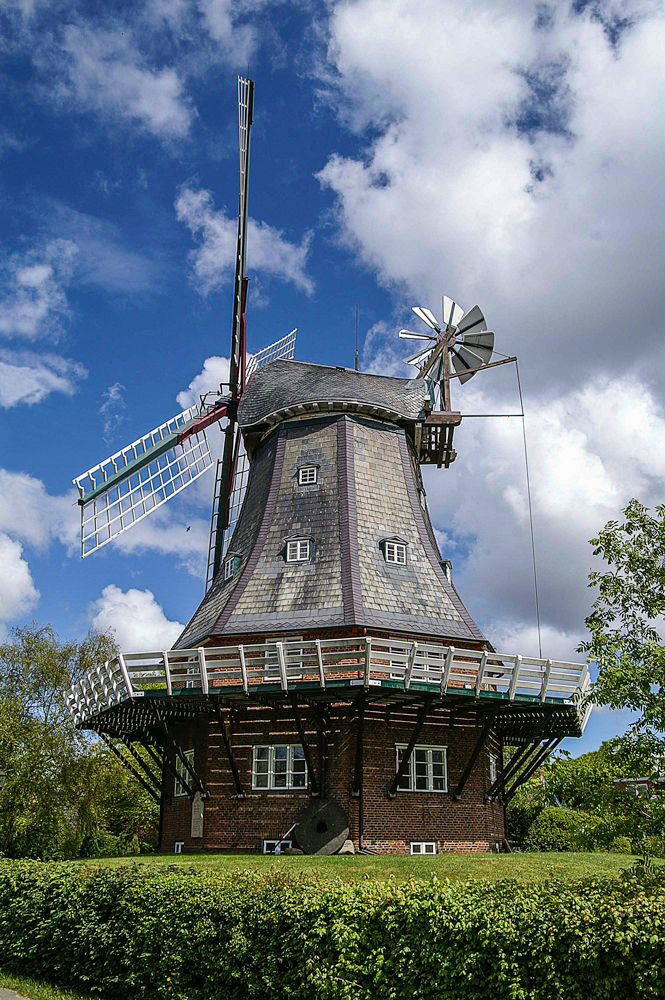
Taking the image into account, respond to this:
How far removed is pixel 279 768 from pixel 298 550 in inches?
203

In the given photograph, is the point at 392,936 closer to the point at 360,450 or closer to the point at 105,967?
the point at 105,967

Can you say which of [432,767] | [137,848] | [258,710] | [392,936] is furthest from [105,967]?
[137,848]

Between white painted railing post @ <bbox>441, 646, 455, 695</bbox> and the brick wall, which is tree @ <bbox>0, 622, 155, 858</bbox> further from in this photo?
white painted railing post @ <bbox>441, 646, 455, 695</bbox>

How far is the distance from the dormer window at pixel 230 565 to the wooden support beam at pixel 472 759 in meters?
7.30

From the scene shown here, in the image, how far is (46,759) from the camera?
23.7m

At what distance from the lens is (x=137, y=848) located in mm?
32375

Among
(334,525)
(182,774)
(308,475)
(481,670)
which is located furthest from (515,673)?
(182,774)

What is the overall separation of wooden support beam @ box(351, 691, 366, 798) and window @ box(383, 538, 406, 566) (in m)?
4.48

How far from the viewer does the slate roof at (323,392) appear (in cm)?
2248

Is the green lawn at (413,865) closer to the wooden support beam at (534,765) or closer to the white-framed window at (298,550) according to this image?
the wooden support beam at (534,765)

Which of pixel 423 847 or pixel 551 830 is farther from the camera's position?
pixel 551 830

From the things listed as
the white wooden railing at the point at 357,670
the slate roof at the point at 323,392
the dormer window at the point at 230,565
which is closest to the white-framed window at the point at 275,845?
the white wooden railing at the point at 357,670

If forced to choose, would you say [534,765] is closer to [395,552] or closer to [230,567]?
[395,552]

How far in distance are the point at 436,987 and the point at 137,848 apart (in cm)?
2733
